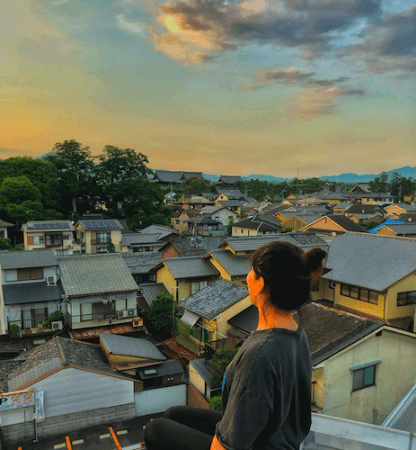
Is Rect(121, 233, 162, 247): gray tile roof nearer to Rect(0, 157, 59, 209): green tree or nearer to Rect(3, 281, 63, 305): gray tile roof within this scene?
Rect(0, 157, 59, 209): green tree

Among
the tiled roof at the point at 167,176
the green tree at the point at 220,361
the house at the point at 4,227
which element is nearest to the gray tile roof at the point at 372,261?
the green tree at the point at 220,361

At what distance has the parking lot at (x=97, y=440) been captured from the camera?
30.1 ft

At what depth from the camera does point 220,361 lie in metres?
9.78

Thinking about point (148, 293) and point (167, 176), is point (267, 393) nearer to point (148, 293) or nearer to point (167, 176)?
point (148, 293)

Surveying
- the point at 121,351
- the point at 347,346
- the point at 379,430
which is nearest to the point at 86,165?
the point at 121,351

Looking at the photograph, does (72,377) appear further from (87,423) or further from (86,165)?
(86,165)

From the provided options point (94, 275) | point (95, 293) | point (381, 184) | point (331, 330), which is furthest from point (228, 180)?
point (331, 330)

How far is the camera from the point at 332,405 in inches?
334

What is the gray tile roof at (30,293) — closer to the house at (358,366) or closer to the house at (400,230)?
the house at (358,366)

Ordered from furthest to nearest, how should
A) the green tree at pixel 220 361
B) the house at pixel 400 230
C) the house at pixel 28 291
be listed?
the house at pixel 400 230
the house at pixel 28 291
the green tree at pixel 220 361

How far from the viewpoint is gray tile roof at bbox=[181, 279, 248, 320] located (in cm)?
1252

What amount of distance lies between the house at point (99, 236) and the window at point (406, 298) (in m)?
23.0

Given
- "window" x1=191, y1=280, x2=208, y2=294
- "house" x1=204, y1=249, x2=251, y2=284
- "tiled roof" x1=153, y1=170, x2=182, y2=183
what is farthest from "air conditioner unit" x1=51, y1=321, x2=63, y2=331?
"tiled roof" x1=153, y1=170, x2=182, y2=183

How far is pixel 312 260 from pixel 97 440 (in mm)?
10205
